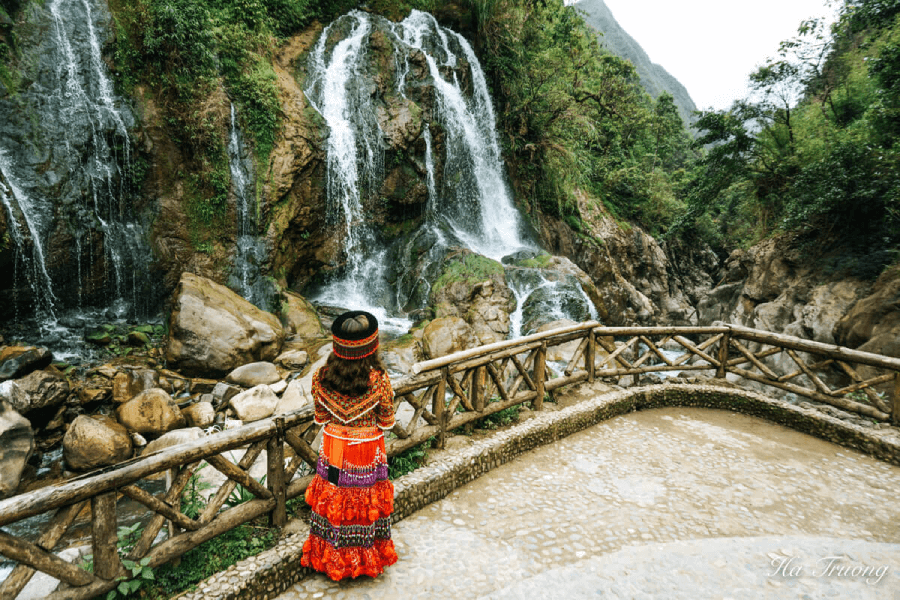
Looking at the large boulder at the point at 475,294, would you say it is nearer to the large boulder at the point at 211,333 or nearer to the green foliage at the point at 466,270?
the green foliage at the point at 466,270

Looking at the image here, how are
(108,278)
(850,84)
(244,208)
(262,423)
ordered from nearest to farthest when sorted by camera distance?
(262,423) < (108,278) < (244,208) < (850,84)

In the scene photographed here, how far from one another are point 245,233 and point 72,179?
12.0 feet

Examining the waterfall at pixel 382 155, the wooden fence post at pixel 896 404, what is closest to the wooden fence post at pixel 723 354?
the wooden fence post at pixel 896 404

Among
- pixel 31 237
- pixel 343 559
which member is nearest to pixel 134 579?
pixel 343 559

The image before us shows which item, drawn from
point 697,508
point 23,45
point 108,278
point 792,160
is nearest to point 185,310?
point 108,278

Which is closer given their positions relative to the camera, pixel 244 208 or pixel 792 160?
pixel 244 208

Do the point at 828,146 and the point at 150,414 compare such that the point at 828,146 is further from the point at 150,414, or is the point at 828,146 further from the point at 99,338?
the point at 99,338

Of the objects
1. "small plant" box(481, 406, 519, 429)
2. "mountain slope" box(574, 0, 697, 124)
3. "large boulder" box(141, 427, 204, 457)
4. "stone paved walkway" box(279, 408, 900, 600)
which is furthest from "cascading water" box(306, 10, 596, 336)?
"mountain slope" box(574, 0, 697, 124)

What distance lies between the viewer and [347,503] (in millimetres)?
2939

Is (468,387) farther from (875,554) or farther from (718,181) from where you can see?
(718,181)

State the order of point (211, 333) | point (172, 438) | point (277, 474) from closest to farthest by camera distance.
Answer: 1. point (277, 474)
2. point (172, 438)
3. point (211, 333)

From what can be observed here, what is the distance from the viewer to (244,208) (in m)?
11.4

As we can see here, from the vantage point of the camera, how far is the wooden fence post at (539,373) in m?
5.81

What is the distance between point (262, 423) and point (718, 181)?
1815 centimetres
